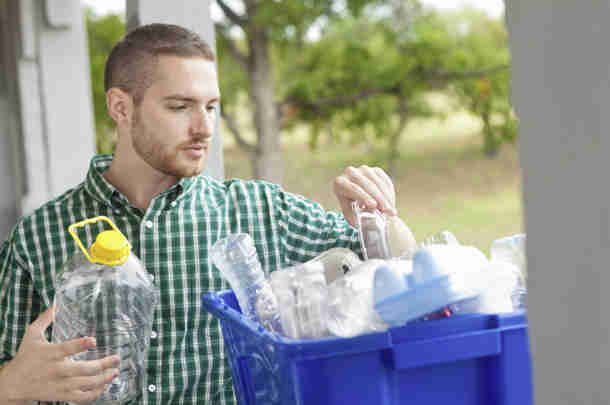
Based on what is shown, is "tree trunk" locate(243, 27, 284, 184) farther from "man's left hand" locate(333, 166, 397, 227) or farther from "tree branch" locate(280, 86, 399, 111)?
"man's left hand" locate(333, 166, 397, 227)

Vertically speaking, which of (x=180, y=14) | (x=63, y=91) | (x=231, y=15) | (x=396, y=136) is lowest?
(x=180, y=14)

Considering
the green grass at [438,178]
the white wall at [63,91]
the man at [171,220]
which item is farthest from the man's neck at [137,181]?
the green grass at [438,178]

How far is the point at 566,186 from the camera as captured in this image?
2.10 ft

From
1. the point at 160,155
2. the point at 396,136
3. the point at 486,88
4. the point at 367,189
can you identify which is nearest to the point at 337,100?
the point at 486,88

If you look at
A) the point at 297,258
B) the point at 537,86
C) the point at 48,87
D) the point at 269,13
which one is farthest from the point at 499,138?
the point at 537,86

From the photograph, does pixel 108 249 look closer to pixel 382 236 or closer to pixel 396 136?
pixel 382 236

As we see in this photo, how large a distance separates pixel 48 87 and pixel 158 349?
90.5 inches

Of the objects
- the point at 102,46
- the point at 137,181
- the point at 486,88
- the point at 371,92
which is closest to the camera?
the point at 137,181

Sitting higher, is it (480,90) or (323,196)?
(480,90)

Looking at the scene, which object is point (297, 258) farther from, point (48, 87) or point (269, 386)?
point (48, 87)

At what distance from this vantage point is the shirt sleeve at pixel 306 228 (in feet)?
5.18

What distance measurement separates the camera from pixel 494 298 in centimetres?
92

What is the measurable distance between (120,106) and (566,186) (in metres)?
1.25

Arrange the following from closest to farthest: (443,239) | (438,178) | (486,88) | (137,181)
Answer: (443,239) → (137,181) → (486,88) → (438,178)
